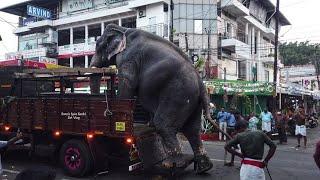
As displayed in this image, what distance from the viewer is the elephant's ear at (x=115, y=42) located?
1073 centimetres

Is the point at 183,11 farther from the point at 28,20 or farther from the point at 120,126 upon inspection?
the point at 120,126

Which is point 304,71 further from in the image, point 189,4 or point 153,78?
point 153,78

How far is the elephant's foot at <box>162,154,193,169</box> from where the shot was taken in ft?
29.6

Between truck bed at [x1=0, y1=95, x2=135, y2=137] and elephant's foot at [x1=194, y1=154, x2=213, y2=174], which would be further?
elephant's foot at [x1=194, y1=154, x2=213, y2=174]

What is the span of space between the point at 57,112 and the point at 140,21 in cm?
2973

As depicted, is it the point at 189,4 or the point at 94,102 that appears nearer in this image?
the point at 94,102

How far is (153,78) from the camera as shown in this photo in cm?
980

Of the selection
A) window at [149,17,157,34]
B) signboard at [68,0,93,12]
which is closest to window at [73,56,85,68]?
signboard at [68,0,93,12]

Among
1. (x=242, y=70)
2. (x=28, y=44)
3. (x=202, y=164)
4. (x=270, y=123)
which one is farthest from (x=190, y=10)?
(x=202, y=164)

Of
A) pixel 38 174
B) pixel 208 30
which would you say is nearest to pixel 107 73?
pixel 38 174

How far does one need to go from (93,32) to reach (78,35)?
2.02 m

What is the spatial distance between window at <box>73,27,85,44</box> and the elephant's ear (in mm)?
35171

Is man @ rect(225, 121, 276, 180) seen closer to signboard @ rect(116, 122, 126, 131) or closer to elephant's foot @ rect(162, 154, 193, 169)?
elephant's foot @ rect(162, 154, 193, 169)

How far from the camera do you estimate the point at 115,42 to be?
10883mm
